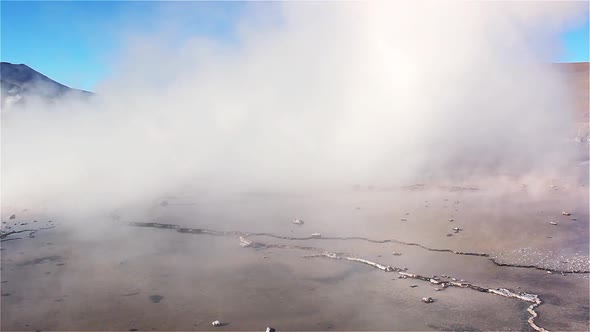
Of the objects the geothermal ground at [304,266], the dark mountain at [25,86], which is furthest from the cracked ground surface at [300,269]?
the dark mountain at [25,86]

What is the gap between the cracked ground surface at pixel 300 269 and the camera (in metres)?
3.19

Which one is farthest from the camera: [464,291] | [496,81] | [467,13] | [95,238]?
[496,81]

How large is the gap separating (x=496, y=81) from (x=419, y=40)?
2.19m

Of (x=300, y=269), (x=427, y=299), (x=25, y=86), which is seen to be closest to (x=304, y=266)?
(x=300, y=269)

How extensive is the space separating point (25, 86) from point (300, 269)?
1157 cm

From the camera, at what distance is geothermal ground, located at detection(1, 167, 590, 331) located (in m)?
3.20

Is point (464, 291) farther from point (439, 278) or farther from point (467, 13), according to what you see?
point (467, 13)

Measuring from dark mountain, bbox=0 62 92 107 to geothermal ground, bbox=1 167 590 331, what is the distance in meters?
6.77

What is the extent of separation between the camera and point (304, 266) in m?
4.12

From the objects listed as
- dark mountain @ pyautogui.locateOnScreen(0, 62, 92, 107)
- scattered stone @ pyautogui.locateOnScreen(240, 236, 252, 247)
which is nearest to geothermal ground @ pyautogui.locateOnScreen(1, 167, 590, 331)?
scattered stone @ pyautogui.locateOnScreen(240, 236, 252, 247)

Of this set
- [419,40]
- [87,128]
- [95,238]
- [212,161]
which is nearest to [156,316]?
[95,238]

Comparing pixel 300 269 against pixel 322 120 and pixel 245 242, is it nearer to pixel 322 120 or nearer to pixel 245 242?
pixel 245 242

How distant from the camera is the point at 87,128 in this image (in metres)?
10.6

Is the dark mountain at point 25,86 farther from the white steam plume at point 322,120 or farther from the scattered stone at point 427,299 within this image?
the scattered stone at point 427,299
